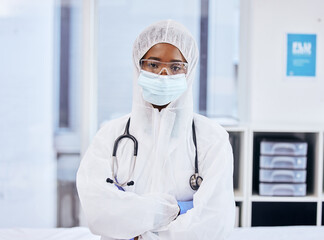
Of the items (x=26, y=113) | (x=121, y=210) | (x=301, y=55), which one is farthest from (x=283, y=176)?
(x=26, y=113)

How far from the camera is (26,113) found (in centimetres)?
246

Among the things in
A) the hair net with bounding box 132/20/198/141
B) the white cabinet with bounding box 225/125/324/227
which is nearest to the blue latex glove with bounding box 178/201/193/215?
the hair net with bounding box 132/20/198/141

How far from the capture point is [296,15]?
7.70ft

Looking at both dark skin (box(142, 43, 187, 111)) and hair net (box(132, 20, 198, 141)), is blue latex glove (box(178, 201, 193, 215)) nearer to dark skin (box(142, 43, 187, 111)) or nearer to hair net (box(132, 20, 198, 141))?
hair net (box(132, 20, 198, 141))

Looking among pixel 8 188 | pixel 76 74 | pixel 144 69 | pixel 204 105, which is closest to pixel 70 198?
pixel 8 188

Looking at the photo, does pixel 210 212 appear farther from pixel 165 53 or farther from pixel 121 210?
pixel 165 53

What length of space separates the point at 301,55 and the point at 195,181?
1621mm

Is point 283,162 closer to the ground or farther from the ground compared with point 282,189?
farther from the ground

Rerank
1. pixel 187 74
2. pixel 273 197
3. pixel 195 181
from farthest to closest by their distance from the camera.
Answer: pixel 273 197 → pixel 187 74 → pixel 195 181

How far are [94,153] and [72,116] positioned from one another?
144 cm

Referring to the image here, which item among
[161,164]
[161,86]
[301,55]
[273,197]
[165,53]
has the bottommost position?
[273,197]

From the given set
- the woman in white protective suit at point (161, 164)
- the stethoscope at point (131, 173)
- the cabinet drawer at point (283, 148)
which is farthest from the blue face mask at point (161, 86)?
the cabinet drawer at point (283, 148)

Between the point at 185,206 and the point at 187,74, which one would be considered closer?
the point at 185,206

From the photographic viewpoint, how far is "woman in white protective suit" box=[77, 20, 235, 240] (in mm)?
1062
